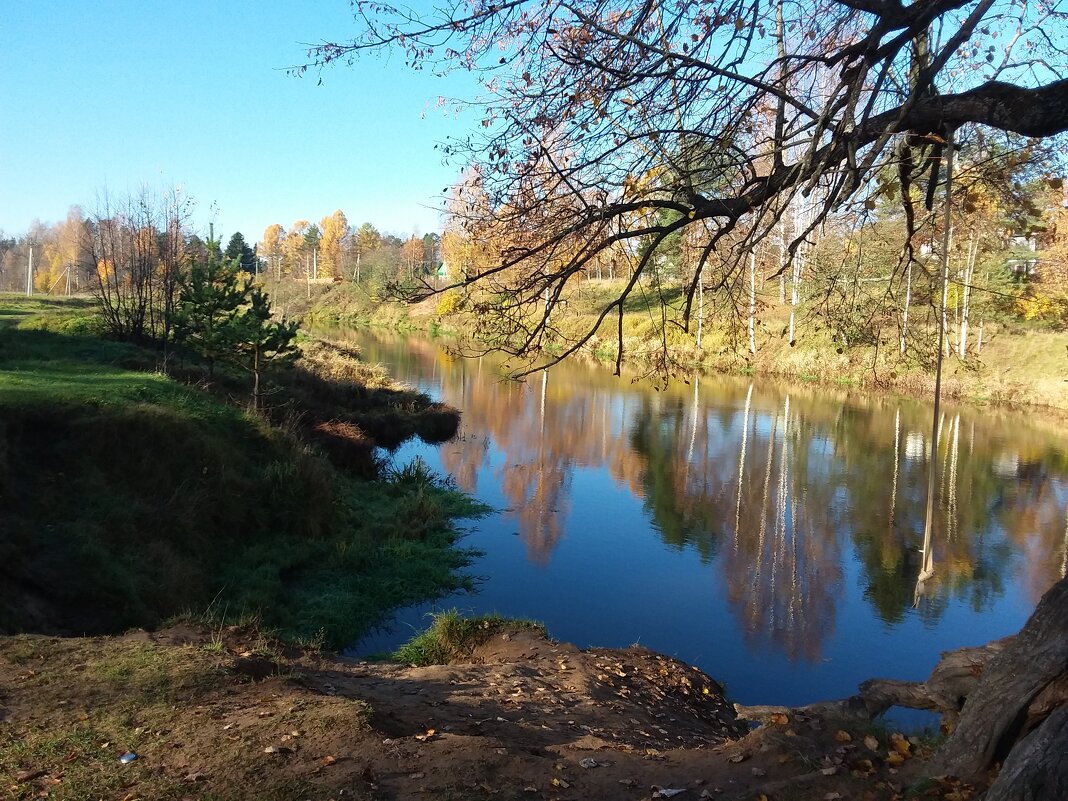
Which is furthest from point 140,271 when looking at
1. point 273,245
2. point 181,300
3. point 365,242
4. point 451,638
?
point 273,245

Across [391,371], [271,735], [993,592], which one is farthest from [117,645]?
[391,371]

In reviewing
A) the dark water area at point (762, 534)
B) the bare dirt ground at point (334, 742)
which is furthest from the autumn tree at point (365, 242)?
the bare dirt ground at point (334, 742)

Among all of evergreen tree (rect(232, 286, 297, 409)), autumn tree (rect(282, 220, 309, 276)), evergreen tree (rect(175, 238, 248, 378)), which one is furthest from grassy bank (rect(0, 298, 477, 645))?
autumn tree (rect(282, 220, 309, 276))

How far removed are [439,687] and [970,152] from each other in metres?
5.79

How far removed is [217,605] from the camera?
27.9 ft

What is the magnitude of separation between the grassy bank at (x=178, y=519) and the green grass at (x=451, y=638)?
1402 millimetres

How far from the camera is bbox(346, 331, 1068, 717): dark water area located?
10086 mm

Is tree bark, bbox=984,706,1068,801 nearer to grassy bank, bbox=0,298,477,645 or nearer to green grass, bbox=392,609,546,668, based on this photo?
green grass, bbox=392,609,546,668

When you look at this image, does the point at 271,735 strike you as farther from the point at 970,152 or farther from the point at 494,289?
the point at 970,152

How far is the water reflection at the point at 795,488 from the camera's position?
38.6 feet

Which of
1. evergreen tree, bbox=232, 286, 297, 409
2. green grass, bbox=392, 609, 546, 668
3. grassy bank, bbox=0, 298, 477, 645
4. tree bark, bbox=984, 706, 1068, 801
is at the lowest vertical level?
green grass, bbox=392, 609, 546, 668

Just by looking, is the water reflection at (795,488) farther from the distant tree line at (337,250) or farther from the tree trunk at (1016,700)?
the distant tree line at (337,250)

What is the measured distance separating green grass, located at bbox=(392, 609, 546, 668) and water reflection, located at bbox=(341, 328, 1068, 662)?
9.31ft

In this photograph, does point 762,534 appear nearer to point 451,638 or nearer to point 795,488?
point 795,488
